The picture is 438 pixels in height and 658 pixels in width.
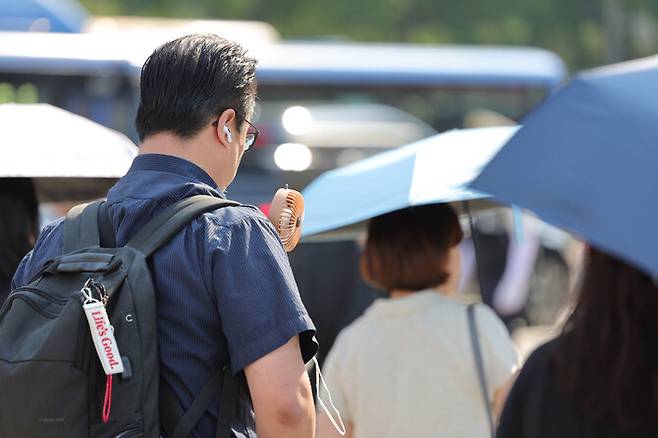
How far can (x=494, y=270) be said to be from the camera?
35.2ft

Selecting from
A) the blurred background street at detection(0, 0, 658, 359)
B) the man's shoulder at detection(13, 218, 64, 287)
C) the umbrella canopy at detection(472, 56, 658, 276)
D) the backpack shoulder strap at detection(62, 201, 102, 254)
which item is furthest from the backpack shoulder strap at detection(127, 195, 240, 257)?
the blurred background street at detection(0, 0, 658, 359)

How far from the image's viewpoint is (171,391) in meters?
2.17

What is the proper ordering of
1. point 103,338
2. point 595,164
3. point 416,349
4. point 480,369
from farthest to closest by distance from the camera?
1. point 416,349
2. point 480,369
3. point 103,338
4. point 595,164

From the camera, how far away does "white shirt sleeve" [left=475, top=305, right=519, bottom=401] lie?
309 centimetres

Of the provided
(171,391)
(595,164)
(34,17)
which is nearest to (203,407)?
(171,391)

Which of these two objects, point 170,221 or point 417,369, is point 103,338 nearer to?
point 170,221

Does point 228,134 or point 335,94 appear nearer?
point 228,134

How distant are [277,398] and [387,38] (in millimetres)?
18461

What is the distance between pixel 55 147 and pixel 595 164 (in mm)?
1830

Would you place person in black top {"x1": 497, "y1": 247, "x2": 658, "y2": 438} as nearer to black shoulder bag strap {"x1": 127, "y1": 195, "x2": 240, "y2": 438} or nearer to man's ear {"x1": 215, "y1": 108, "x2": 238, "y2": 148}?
black shoulder bag strap {"x1": 127, "y1": 195, "x2": 240, "y2": 438}

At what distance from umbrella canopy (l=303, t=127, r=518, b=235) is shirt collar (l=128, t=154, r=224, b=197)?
743 mm

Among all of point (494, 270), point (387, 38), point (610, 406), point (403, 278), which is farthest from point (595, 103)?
point (387, 38)

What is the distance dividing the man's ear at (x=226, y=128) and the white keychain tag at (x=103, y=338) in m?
0.46

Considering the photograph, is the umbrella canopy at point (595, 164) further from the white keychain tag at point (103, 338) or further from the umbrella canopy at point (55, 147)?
the umbrella canopy at point (55, 147)
